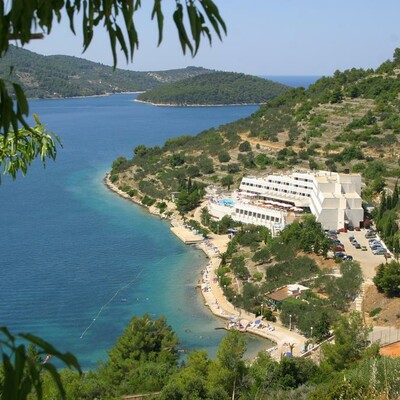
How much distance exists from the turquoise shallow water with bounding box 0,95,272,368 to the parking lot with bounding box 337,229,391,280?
11.0 ft

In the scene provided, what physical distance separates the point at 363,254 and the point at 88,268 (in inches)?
250

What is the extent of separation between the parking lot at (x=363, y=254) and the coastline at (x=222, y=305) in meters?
2.50

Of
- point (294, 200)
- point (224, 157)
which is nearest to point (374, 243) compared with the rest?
point (294, 200)

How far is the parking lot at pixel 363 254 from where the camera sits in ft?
42.2

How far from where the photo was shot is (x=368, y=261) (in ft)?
43.9

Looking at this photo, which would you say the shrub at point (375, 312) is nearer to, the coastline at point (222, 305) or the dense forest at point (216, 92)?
the coastline at point (222, 305)

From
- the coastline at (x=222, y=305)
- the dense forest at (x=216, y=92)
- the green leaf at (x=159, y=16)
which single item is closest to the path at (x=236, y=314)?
the coastline at (x=222, y=305)

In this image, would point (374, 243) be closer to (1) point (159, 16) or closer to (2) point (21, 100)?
(1) point (159, 16)

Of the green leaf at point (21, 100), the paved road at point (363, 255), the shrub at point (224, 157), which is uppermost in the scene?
the green leaf at point (21, 100)

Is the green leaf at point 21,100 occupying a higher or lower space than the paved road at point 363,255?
higher

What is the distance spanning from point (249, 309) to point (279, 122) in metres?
16.1

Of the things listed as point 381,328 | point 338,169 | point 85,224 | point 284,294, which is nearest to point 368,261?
point 284,294

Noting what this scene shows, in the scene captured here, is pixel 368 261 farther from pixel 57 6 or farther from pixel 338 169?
pixel 57 6

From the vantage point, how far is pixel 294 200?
18.0 m
